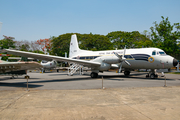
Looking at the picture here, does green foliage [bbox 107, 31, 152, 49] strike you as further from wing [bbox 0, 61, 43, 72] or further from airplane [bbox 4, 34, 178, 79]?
wing [bbox 0, 61, 43, 72]

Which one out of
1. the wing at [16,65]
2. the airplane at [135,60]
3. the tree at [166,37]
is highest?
the tree at [166,37]

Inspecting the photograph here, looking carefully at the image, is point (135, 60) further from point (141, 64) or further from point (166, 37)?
point (166, 37)

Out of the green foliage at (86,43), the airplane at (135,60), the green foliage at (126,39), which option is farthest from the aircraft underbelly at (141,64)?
the green foliage at (126,39)

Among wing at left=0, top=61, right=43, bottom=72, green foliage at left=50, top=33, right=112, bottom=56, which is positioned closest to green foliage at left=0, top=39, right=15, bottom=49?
green foliage at left=50, top=33, right=112, bottom=56

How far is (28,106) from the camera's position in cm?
615

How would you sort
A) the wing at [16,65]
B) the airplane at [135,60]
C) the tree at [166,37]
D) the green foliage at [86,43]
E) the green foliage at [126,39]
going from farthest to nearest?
the green foliage at [126,39]
the green foliage at [86,43]
the tree at [166,37]
the airplane at [135,60]
the wing at [16,65]

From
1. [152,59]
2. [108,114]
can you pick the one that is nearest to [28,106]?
[108,114]

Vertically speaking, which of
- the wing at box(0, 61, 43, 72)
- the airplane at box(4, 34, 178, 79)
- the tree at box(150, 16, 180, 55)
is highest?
the tree at box(150, 16, 180, 55)

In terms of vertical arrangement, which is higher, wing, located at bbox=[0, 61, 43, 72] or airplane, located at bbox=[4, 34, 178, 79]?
airplane, located at bbox=[4, 34, 178, 79]

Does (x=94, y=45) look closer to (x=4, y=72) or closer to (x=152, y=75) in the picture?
(x=152, y=75)

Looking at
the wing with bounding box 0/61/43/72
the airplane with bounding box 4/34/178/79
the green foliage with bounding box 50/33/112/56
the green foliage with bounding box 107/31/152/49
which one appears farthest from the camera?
the green foliage with bounding box 107/31/152/49

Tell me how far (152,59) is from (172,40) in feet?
69.8

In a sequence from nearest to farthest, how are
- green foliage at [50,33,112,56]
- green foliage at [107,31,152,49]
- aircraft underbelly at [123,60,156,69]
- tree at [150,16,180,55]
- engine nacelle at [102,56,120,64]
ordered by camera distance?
1. aircraft underbelly at [123,60,156,69]
2. engine nacelle at [102,56,120,64]
3. tree at [150,16,180,55]
4. green foliage at [50,33,112,56]
5. green foliage at [107,31,152,49]

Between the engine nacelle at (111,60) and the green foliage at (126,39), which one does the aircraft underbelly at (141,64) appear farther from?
the green foliage at (126,39)
